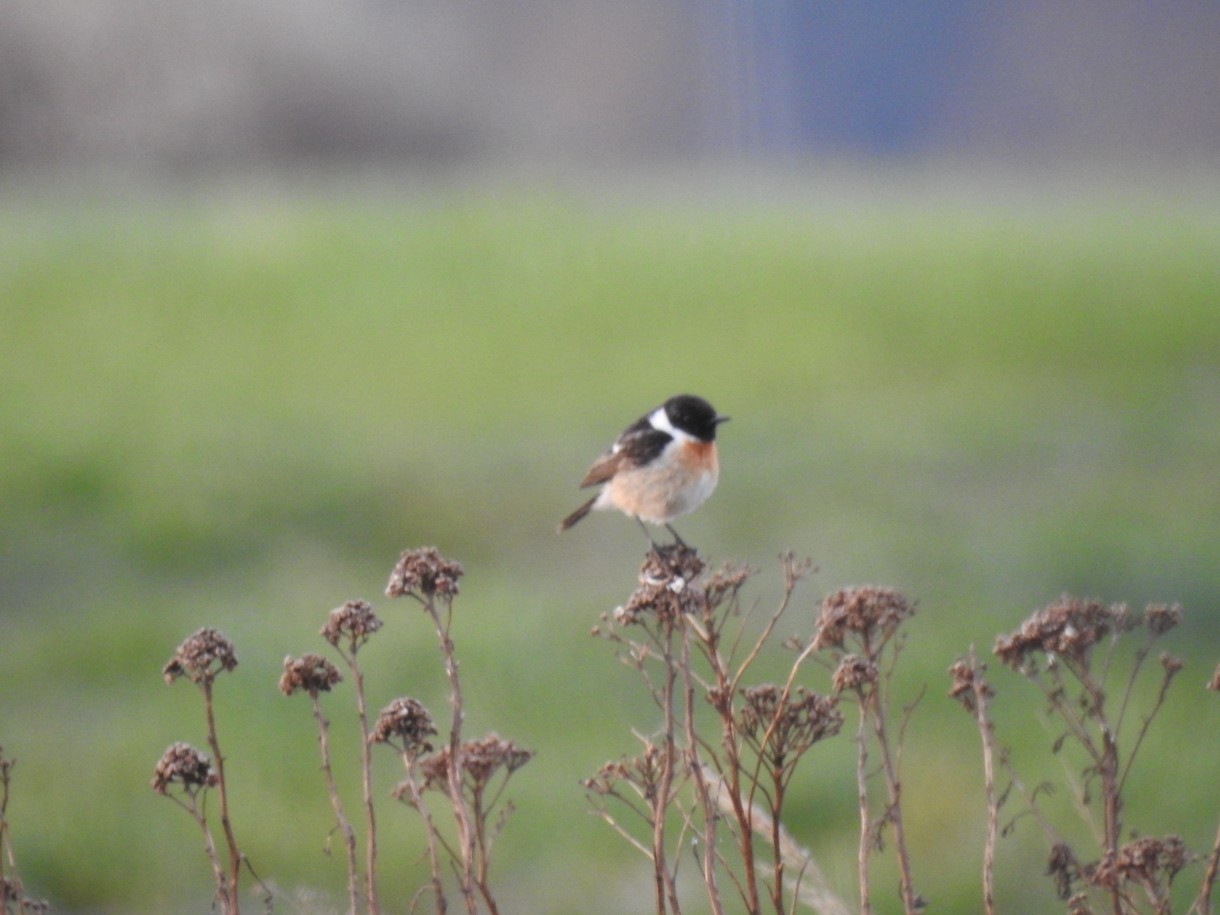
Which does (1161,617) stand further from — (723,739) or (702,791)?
(702,791)

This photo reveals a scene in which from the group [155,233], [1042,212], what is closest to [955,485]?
[1042,212]

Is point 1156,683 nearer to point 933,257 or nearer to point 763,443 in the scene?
point 763,443

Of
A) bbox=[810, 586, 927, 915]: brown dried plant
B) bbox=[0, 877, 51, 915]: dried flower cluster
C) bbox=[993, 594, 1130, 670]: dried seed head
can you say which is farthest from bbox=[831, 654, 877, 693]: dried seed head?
bbox=[0, 877, 51, 915]: dried flower cluster

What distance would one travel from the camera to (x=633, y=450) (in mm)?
5352

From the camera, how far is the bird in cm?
516

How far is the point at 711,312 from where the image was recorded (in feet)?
37.6

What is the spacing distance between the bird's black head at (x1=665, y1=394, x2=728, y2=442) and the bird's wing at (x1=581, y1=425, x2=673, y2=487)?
64 mm

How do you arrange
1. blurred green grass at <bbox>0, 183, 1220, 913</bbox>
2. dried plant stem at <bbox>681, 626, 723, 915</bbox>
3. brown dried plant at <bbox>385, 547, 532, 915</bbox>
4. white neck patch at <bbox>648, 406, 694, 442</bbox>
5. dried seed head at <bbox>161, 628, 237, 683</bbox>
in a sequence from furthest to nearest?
blurred green grass at <bbox>0, 183, 1220, 913</bbox> < white neck patch at <bbox>648, 406, 694, 442</bbox> < dried seed head at <bbox>161, 628, 237, 683</bbox> < brown dried plant at <bbox>385, 547, 532, 915</bbox> < dried plant stem at <bbox>681, 626, 723, 915</bbox>

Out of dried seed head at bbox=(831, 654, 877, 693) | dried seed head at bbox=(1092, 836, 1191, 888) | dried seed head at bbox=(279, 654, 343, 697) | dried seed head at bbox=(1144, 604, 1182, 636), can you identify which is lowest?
dried seed head at bbox=(1092, 836, 1191, 888)

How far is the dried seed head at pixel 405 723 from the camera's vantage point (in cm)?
257

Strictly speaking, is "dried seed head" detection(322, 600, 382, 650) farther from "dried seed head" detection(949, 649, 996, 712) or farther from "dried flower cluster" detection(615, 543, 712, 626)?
"dried seed head" detection(949, 649, 996, 712)

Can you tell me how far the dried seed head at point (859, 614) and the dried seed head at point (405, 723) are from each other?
2.15 feet

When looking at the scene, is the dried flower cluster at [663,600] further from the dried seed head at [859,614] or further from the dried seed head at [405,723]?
the dried seed head at [405,723]

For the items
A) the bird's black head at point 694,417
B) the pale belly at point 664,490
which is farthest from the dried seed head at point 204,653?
the bird's black head at point 694,417
